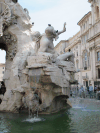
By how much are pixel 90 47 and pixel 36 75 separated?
21979 mm

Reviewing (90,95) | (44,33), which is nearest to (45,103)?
(44,33)

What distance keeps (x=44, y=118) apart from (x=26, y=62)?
243cm

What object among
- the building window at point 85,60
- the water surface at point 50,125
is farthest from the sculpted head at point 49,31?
the building window at point 85,60

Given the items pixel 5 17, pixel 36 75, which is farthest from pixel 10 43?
pixel 36 75

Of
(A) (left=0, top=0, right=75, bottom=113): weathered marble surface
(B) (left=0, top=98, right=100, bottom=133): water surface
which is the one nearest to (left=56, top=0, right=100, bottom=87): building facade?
(A) (left=0, top=0, right=75, bottom=113): weathered marble surface

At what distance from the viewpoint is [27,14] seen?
9.23 m

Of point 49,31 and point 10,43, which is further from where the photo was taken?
point 10,43

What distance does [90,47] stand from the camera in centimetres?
2653

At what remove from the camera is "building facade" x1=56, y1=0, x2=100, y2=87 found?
25.2 meters

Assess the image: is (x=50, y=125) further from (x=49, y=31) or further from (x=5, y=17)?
(x=5, y=17)

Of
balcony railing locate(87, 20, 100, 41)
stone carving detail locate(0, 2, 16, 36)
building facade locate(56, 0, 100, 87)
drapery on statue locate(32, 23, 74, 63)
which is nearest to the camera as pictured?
drapery on statue locate(32, 23, 74, 63)

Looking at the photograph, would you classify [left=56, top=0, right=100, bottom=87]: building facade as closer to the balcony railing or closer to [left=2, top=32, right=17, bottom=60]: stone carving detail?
the balcony railing

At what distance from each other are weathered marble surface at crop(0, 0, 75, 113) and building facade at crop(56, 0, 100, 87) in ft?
50.1

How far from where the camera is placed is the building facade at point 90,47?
82.7 ft
